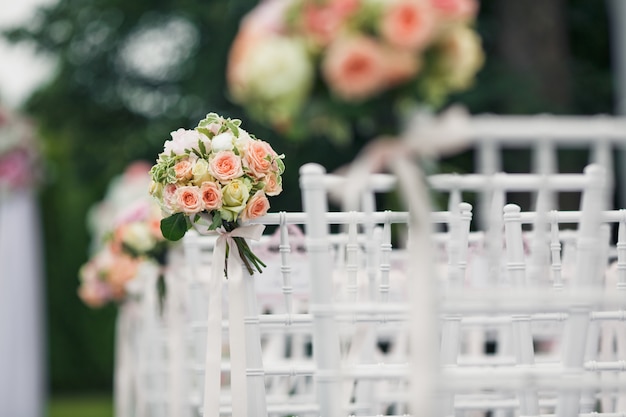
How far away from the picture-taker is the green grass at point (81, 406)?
430 inches

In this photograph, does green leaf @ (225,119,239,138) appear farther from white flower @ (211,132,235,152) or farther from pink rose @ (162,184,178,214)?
pink rose @ (162,184,178,214)

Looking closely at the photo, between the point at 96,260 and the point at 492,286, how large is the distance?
10.8 ft

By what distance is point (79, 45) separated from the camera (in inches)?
363

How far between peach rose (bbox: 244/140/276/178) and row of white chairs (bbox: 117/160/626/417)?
0.12m

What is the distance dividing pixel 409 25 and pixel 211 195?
0.68m

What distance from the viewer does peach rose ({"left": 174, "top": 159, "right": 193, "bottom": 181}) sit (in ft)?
9.43

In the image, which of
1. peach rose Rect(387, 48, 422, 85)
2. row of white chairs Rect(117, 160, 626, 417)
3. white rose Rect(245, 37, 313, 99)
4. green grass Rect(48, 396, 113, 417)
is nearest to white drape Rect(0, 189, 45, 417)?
green grass Rect(48, 396, 113, 417)

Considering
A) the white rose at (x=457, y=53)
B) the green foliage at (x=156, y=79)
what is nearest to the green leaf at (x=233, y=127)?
the white rose at (x=457, y=53)

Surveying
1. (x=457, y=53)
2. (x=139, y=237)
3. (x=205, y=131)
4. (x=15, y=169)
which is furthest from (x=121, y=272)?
(x=15, y=169)

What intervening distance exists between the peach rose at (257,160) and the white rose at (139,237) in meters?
1.79

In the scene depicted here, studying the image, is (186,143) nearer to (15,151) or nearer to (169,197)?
(169,197)

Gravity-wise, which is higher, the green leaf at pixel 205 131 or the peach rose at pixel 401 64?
the peach rose at pixel 401 64

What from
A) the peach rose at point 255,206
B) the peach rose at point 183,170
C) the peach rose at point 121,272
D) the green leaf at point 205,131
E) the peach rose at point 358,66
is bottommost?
the peach rose at point 121,272

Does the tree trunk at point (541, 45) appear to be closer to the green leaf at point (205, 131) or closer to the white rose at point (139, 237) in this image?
the white rose at point (139, 237)
